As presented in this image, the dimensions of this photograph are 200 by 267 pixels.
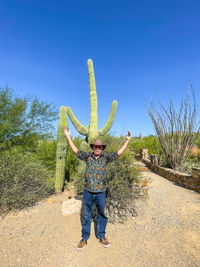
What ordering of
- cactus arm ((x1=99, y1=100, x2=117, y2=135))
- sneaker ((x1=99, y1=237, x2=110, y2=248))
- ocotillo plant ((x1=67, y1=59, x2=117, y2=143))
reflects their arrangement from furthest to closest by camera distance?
cactus arm ((x1=99, y1=100, x2=117, y2=135))
ocotillo plant ((x1=67, y1=59, x2=117, y2=143))
sneaker ((x1=99, y1=237, x2=110, y2=248))

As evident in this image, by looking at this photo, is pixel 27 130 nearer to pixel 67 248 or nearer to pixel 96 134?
pixel 96 134

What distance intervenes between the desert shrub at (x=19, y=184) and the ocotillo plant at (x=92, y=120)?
2.41 meters

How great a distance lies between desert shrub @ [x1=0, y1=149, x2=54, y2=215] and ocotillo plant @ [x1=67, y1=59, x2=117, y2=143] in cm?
241

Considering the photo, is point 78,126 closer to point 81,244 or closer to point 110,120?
point 110,120

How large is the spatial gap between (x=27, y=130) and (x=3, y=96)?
5.32 ft

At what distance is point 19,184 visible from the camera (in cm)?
386

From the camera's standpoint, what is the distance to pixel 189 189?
520 centimetres

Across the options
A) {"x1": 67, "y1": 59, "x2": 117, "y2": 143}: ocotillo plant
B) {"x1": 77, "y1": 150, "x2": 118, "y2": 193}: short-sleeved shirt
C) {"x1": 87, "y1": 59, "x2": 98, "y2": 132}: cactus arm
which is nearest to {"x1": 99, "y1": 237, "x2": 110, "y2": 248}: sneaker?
{"x1": 77, "y1": 150, "x2": 118, "y2": 193}: short-sleeved shirt

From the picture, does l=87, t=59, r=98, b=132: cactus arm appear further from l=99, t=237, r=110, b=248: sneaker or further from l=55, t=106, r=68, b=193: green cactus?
l=99, t=237, r=110, b=248: sneaker

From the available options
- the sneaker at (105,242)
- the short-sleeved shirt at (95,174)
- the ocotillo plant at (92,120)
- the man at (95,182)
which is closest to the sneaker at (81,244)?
the man at (95,182)

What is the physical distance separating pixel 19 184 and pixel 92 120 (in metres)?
3.74

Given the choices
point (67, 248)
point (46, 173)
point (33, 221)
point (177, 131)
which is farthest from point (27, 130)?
point (177, 131)

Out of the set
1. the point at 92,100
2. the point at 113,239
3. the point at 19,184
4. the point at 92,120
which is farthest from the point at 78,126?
the point at 113,239

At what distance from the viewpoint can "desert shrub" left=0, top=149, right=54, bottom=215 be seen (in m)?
3.68
